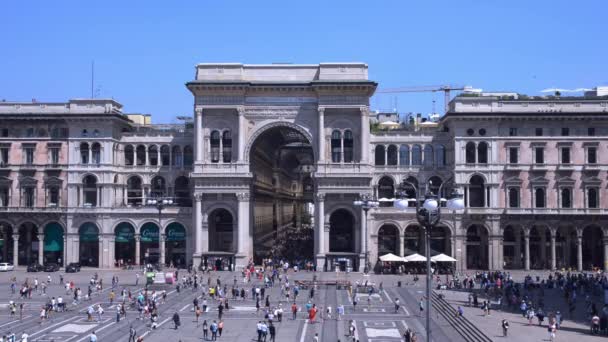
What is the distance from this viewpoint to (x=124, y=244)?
3506 inches

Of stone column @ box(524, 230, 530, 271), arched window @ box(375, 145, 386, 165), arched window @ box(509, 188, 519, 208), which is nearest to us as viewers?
stone column @ box(524, 230, 530, 271)

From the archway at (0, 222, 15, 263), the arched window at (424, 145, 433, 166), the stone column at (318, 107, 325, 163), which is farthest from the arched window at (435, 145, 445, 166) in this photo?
the archway at (0, 222, 15, 263)

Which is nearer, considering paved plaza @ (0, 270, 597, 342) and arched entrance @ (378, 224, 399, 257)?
paved plaza @ (0, 270, 597, 342)

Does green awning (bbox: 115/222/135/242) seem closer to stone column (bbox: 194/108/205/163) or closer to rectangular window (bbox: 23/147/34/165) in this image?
stone column (bbox: 194/108/205/163)

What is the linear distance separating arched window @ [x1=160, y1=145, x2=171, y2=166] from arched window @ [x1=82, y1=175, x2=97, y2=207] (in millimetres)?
7967

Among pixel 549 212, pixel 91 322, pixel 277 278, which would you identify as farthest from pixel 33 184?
pixel 549 212

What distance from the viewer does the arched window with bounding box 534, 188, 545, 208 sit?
3342 inches

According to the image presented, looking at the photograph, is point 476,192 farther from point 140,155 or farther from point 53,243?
point 53,243

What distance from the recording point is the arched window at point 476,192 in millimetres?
86125

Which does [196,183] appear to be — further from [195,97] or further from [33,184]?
[33,184]

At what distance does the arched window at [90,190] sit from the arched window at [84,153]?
1.81 metres

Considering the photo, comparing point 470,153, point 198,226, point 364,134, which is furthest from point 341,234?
point 470,153

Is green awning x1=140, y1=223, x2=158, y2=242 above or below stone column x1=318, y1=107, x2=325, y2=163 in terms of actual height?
below

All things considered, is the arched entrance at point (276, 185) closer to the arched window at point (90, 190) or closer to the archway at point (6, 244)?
the arched window at point (90, 190)
